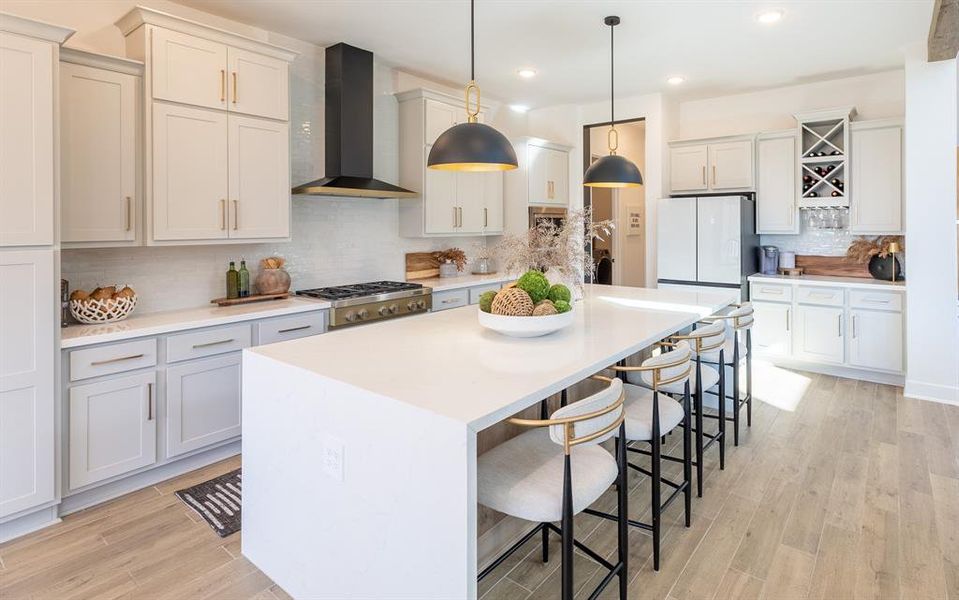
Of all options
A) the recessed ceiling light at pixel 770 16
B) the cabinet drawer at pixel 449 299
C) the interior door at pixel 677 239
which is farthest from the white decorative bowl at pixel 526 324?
the interior door at pixel 677 239

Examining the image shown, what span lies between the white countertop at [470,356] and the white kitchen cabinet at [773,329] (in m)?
2.56

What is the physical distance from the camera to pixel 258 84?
3492 mm

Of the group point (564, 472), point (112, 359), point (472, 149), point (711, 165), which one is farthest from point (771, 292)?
point (112, 359)

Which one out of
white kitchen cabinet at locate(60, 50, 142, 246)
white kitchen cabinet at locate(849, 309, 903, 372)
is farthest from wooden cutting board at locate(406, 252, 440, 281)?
white kitchen cabinet at locate(849, 309, 903, 372)

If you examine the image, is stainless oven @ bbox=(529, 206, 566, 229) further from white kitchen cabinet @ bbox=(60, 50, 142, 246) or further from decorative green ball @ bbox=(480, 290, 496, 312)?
white kitchen cabinet @ bbox=(60, 50, 142, 246)

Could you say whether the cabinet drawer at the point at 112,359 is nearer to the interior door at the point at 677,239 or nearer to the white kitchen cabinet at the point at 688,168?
the interior door at the point at 677,239

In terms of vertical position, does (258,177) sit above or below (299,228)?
above

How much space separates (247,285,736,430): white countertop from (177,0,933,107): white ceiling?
200 centimetres

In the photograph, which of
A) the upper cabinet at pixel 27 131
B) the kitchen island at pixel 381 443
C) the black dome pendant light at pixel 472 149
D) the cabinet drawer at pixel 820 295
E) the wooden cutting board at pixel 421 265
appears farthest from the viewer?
the wooden cutting board at pixel 421 265

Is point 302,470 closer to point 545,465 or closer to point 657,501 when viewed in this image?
point 545,465

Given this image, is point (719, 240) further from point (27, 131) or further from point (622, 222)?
point (27, 131)

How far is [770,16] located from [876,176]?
213 centimetres

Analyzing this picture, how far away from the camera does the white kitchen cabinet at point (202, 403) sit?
296 cm

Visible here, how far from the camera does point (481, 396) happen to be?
1579 mm
